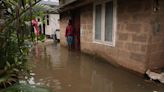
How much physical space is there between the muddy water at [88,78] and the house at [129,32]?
51 cm

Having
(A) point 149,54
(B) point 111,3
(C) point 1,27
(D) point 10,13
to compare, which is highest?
(B) point 111,3

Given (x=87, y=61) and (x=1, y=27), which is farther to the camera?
(x=87, y=61)

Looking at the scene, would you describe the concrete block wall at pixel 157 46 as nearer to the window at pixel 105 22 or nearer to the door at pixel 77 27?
the window at pixel 105 22

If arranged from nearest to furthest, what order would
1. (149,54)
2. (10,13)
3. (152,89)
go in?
(10,13) < (152,89) < (149,54)

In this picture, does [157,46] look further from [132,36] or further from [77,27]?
[77,27]

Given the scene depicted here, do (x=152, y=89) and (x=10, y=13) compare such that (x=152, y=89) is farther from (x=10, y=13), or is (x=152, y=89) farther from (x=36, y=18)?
(x=10, y=13)

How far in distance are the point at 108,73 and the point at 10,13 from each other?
16.2 ft

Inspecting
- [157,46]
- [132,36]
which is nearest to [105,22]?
[132,36]

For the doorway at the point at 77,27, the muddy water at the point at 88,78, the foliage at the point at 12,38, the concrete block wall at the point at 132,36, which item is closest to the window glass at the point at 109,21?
the concrete block wall at the point at 132,36

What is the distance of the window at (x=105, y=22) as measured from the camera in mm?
8828

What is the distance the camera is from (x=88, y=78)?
23.2 ft

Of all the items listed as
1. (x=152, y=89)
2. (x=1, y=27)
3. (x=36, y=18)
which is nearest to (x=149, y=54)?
(x=152, y=89)

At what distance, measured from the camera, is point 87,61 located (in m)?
9.84

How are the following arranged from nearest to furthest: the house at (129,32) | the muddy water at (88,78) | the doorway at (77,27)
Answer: the muddy water at (88,78)
the house at (129,32)
the doorway at (77,27)
